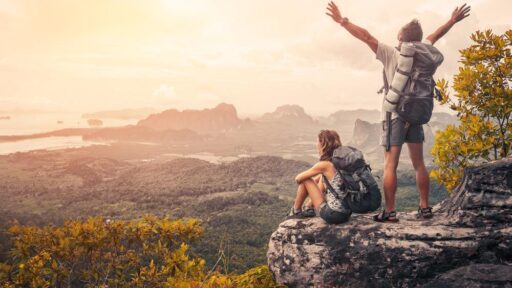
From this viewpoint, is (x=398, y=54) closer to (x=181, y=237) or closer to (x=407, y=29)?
(x=407, y=29)

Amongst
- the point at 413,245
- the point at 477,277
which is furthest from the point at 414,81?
the point at 477,277

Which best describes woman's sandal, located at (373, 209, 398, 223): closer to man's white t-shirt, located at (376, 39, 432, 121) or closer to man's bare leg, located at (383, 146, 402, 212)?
man's bare leg, located at (383, 146, 402, 212)

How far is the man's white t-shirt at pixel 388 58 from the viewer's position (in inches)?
203

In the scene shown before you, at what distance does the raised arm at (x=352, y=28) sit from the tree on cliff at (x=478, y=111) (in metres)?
1.86

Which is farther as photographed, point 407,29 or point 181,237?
point 181,237

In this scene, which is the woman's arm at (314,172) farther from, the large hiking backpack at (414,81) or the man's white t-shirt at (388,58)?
the large hiking backpack at (414,81)

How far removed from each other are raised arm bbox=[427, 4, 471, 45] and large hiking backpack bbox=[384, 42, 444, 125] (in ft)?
1.25

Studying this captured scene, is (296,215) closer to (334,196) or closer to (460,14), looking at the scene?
(334,196)

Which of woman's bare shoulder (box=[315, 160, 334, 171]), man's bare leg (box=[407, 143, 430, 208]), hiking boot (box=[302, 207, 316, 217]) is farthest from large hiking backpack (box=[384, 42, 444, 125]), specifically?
hiking boot (box=[302, 207, 316, 217])

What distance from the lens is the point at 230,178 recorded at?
16875 cm

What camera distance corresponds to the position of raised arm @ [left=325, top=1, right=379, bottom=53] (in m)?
5.11

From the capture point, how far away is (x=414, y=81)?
502 centimetres

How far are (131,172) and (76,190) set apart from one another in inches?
1486

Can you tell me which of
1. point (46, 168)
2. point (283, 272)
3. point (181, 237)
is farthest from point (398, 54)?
point (46, 168)
